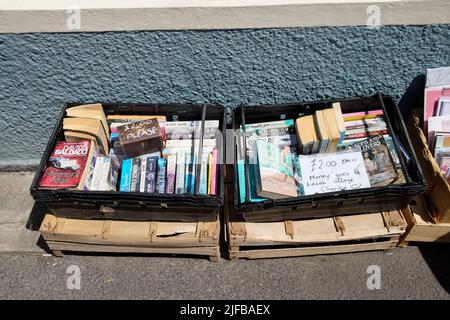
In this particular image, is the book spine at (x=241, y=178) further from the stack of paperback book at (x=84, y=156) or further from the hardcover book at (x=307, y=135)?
the stack of paperback book at (x=84, y=156)

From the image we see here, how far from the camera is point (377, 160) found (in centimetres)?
278

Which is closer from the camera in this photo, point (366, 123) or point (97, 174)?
point (97, 174)

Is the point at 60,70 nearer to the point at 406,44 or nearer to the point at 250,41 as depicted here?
the point at 250,41

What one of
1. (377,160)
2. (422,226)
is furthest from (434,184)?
(377,160)

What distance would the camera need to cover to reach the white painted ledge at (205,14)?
2.54 metres

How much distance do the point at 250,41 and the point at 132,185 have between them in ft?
3.97

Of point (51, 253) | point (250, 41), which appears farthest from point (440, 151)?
point (51, 253)

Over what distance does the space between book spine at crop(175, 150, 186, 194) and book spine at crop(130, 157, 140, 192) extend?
0.87 feet

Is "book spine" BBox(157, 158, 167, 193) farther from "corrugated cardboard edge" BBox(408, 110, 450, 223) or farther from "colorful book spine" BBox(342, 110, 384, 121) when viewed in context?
"corrugated cardboard edge" BBox(408, 110, 450, 223)

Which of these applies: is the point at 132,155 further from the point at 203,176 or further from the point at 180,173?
the point at 203,176

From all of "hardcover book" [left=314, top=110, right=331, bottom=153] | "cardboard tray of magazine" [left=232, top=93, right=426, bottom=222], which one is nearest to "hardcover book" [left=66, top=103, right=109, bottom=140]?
"cardboard tray of magazine" [left=232, top=93, right=426, bottom=222]

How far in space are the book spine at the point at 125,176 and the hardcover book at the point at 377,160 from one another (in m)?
1.51

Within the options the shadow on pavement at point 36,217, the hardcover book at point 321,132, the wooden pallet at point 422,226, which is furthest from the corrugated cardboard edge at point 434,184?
the shadow on pavement at point 36,217

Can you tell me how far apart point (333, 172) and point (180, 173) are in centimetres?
100
